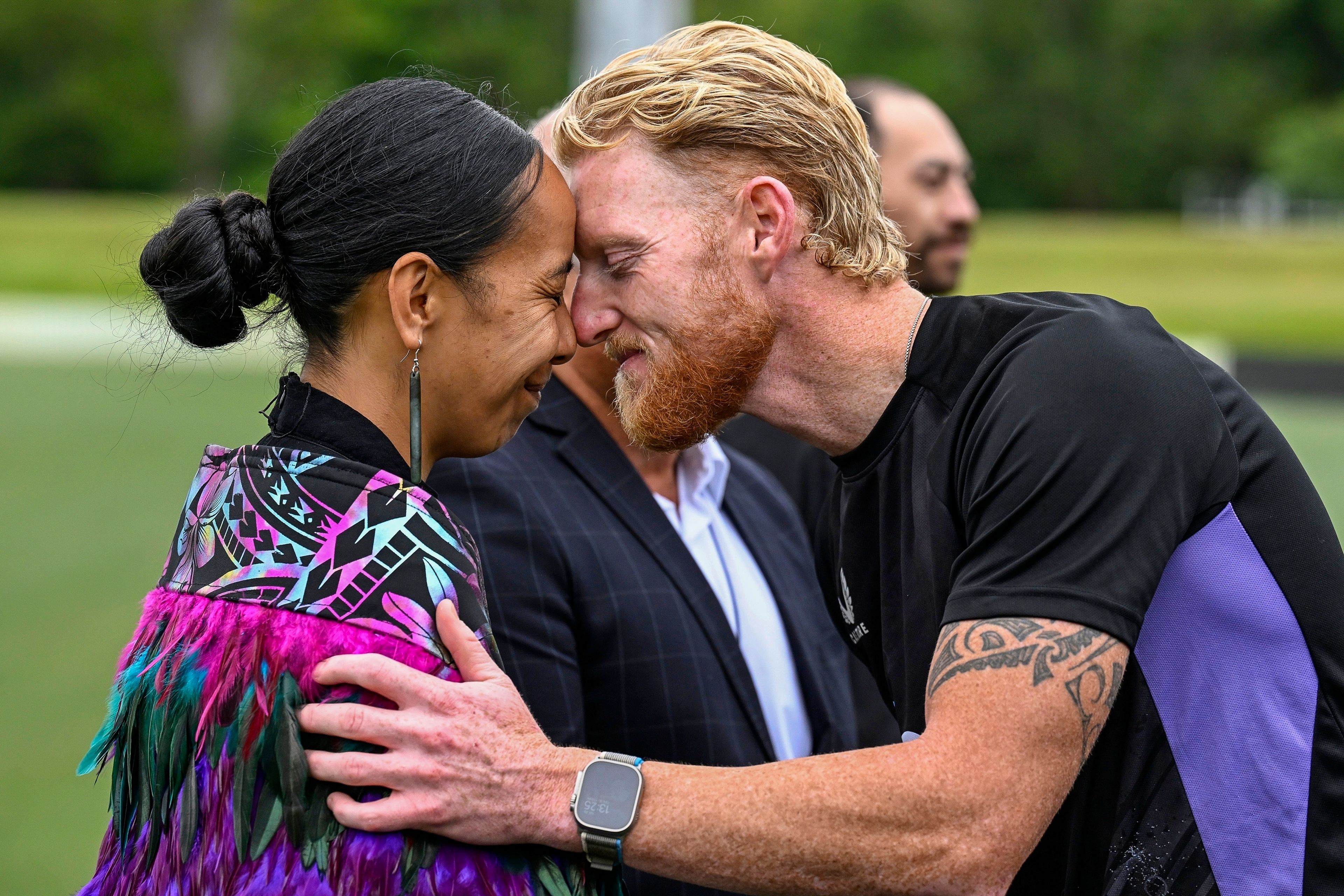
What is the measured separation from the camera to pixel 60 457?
13.1m

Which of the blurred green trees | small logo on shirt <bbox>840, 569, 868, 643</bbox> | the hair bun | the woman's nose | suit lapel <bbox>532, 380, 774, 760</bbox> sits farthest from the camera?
the blurred green trees

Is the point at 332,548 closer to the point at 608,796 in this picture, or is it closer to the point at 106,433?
the point at 608,796

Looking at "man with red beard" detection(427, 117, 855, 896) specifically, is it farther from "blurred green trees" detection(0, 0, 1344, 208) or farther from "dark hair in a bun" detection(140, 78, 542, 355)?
"blurred green trees" detection(0, 0, 1344, 208)

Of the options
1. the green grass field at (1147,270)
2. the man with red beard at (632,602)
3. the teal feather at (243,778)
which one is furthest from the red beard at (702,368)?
the green grass field at (1147,270)

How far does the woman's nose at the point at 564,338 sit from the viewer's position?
2438 millimetres

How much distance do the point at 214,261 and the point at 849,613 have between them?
1.42 meters

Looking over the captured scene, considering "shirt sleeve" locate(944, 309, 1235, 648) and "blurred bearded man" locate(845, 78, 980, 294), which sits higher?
"shirt sleeve" locate(944, 309, 1235, 648)

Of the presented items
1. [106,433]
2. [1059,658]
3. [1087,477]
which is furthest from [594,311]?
[106,433]

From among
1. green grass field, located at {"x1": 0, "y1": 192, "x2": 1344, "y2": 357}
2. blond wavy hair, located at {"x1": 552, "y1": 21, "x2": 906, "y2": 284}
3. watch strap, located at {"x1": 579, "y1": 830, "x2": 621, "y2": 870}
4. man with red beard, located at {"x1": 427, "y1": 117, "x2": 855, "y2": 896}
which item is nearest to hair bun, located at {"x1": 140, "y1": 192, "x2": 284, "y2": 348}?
man with red beard, located at {"x1": 427, "y1": 117, "x2": 855, "y2": 896}

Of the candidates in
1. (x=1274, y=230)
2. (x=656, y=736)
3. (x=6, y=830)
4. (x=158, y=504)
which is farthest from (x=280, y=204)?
(x=1274, y=230)

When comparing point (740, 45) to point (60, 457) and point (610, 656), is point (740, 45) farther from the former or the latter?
→ point (60, 457)

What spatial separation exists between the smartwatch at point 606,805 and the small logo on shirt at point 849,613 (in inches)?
30.8

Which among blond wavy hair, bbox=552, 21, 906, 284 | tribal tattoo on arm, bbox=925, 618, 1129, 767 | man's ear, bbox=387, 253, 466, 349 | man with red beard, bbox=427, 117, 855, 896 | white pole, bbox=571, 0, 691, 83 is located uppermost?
blond wavy hair, bbox=552, 21, 906, 284

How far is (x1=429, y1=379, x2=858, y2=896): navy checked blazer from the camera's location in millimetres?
2674
